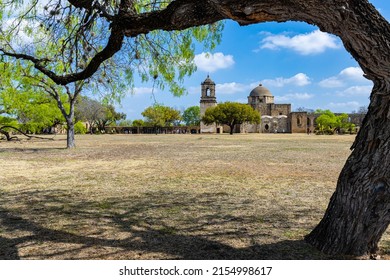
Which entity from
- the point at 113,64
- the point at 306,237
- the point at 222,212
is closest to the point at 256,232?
the point at 306,237

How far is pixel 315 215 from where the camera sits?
6059 mm

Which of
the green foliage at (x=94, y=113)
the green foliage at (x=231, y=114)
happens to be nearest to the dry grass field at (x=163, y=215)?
the green foliage at (x=231, y=114)

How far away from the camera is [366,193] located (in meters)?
3.81

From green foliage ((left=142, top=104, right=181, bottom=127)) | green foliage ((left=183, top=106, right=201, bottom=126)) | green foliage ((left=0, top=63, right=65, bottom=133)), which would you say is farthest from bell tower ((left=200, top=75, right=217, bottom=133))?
green foliage ((left=0, top=63, right=65, bottom=133))

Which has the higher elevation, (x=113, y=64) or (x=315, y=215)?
(x=113, y=64)

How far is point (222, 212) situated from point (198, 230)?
4.00 feet

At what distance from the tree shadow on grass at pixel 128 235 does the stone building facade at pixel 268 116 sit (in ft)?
261

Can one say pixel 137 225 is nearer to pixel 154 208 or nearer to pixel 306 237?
pixel 154 208

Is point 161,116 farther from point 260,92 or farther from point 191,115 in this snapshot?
point 191,115

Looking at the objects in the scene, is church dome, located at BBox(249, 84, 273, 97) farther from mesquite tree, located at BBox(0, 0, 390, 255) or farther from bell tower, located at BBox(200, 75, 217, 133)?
mesquite tree, located at BBox(0, 0, 390, 255)

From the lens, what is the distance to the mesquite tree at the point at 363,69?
332 centimetres

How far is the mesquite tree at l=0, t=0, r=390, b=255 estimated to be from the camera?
3.32m

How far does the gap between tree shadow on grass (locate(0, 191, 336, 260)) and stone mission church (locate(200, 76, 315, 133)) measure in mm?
79446

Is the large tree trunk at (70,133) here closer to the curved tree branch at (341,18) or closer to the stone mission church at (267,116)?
the curved tree branch at (341,18)
